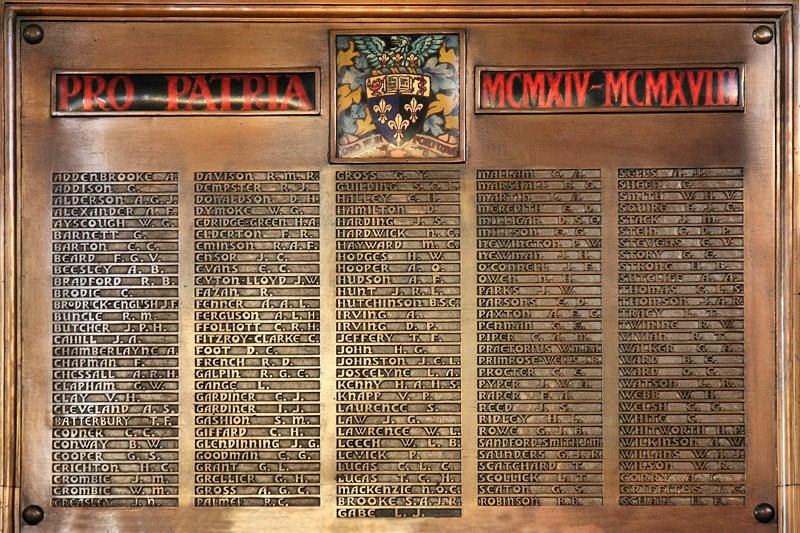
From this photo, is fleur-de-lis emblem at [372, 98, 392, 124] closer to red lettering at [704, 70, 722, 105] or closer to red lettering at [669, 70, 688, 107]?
red lettering at [669, 70, 688, 107]

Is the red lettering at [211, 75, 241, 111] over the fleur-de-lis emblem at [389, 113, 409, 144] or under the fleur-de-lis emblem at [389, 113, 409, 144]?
over

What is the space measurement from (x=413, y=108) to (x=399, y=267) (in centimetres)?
56

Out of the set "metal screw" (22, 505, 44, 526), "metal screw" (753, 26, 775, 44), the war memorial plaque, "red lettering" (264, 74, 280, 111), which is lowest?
"metal screw" (22, 505, 44, 526)

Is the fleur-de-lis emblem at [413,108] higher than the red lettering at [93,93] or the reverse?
the reverse

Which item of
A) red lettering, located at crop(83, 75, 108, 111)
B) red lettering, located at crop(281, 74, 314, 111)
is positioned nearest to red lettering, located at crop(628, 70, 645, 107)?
red lettering, located at crop(281, 74, 314, 111)

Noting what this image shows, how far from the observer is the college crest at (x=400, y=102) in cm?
248

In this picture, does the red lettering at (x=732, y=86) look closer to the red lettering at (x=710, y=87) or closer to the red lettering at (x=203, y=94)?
the red lettering at (x=710, y=87)

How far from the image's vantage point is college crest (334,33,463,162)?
2.48 metres

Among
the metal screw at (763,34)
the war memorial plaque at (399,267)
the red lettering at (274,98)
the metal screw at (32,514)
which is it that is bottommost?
the metal screw at (32,514)

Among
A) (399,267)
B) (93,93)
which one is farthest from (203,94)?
(399,267)

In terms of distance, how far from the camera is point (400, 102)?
8.13ft

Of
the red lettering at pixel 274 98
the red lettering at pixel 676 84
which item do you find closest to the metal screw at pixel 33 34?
the red lettering at pixel 274 98

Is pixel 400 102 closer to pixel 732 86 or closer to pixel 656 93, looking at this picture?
pixel 656 93

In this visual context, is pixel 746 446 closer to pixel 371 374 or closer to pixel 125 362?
pixel 371 374
